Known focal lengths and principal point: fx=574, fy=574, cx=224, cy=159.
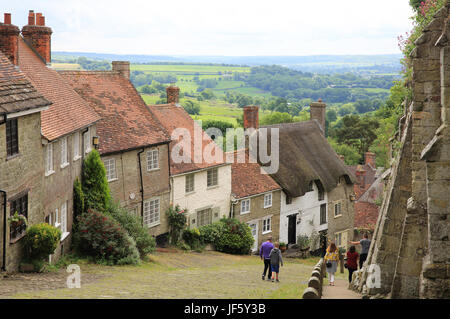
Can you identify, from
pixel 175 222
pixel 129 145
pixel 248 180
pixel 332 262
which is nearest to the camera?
pixel 332 262

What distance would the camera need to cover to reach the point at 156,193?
30594 mm

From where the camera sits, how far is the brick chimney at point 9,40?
66.2ft

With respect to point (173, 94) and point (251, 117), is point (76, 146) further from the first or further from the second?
point (251, 117)

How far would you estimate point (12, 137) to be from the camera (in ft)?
54.5

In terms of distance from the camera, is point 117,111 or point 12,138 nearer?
point 12,138

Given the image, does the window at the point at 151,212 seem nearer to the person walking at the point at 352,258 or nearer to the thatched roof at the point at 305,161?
the thatched roof at the point at 305,161

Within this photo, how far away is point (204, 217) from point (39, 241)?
17.1 meters

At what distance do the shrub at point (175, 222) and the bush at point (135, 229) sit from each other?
5.16m

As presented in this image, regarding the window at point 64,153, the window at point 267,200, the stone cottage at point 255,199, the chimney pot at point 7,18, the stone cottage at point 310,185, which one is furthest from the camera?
the stone cottage at point 310,185

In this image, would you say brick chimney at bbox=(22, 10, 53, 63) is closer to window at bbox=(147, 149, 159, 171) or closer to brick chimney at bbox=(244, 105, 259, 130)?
window at bbox=(147, 149, 159, 171)

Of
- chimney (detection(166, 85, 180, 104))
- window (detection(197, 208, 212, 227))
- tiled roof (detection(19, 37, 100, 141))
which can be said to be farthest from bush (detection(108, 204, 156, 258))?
chimney (detection(166, 85, 180, 104))

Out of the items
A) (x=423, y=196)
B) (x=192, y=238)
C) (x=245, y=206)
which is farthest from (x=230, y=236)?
(x=423, y=196)

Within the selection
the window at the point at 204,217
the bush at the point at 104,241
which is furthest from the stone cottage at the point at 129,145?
the bush at the point at 104,241

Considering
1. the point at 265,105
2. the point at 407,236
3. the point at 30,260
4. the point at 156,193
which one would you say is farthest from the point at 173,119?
the point at 265,105
